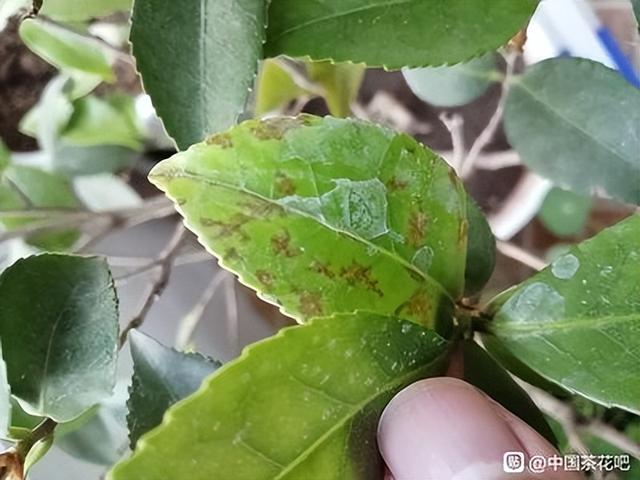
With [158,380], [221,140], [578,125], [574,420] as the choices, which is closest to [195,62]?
[221,140]

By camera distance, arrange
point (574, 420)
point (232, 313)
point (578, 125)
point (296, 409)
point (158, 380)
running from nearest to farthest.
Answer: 1. point (296, 409)
2. point (158, 380)
3. point (578, 125)
4. point (574, 420)
5. point (232, 313)

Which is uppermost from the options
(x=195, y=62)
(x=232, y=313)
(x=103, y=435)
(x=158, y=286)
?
(x=195, y=62)

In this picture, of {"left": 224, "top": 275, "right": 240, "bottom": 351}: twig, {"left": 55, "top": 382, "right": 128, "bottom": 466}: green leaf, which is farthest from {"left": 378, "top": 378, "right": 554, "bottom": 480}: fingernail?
{"left": 224, "top": 275, "right": 240, "bottom": 351}: twig

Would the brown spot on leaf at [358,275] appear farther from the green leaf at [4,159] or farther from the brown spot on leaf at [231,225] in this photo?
the green leaf at [4,159]

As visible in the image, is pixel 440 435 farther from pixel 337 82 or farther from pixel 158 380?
pixel 337 82

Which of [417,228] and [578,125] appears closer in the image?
[417,228]

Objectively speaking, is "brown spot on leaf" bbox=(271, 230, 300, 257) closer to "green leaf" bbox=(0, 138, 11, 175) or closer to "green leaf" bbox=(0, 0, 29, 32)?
"green leaf" bbox=(0, 0, 29, 32)

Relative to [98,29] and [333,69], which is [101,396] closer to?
[333,69]
